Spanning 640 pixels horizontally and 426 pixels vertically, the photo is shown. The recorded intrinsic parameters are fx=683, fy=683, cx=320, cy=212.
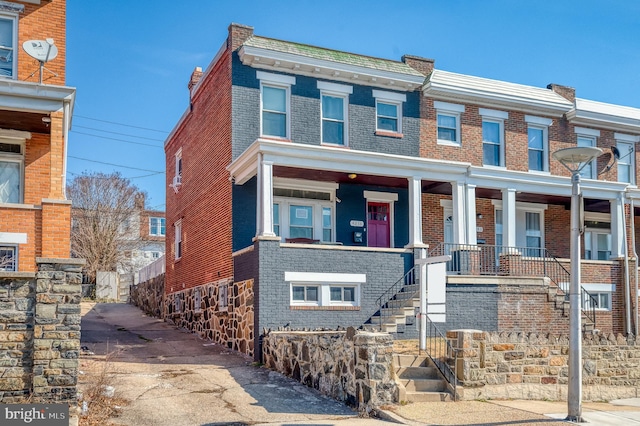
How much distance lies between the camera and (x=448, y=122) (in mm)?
23156

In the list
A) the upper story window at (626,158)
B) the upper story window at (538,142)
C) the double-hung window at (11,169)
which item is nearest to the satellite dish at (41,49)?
the double-hung window at (11,169)

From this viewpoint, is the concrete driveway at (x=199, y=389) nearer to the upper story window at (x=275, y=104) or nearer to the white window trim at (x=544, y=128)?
the upper story window at (x=275, y=104)

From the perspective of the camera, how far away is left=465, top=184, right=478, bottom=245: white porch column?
20.7 meters

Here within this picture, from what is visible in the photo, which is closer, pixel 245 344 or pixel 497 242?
pixel 245 344

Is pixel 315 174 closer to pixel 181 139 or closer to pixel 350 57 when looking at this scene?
pixel 350 57

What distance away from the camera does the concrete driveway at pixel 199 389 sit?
10.8 m

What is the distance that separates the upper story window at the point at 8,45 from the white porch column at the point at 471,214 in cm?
1299

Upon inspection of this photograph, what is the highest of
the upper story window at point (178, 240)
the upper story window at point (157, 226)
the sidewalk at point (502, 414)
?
the upper story window at point (157, 226)

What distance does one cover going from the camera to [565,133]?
977 inches

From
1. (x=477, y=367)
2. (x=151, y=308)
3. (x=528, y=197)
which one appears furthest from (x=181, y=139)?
(x=477, y=367)

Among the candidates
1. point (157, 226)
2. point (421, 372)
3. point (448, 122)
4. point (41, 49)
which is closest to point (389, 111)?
point (448, 122)

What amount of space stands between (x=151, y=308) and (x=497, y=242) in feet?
52.5

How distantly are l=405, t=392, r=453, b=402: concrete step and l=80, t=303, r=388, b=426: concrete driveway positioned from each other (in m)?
1.11

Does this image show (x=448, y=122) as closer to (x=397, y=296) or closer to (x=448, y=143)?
(x=448, y=143)
